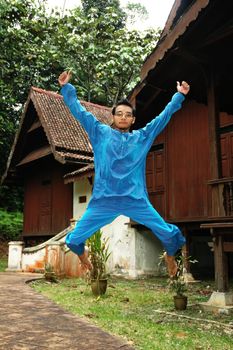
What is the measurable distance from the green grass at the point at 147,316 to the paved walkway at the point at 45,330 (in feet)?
0.73

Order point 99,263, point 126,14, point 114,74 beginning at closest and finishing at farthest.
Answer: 1. point 99,263
2. point 114,74
3. point 126,14

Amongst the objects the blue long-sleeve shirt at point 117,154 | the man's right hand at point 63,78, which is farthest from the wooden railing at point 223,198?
the man's right hand at point 63,78

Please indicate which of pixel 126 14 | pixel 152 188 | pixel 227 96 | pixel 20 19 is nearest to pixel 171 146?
pixel 152 188

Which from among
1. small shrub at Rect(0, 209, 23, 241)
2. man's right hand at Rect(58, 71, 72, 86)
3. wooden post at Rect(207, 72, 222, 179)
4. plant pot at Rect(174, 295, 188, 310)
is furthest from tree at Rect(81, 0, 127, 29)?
man's right hand at Rect(58, 71, 72, 86)

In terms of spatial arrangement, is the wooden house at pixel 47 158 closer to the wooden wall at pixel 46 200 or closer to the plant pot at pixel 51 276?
the wooden wall at pixel 46 200

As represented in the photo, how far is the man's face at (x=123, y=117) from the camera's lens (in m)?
4.36

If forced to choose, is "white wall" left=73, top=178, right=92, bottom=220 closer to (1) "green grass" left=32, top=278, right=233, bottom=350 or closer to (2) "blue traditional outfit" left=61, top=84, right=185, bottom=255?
(1) "green grass" left=32, top=278, right=233, bottom=350

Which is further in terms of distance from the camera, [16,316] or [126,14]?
[126,14]

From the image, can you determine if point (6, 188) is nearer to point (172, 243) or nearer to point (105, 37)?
point (105, 37)

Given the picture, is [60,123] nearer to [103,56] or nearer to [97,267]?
[103,56]

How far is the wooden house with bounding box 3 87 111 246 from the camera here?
15.4 metres

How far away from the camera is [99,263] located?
28.3ft

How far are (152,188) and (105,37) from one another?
49.1 ft

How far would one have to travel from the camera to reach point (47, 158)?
1758cm
